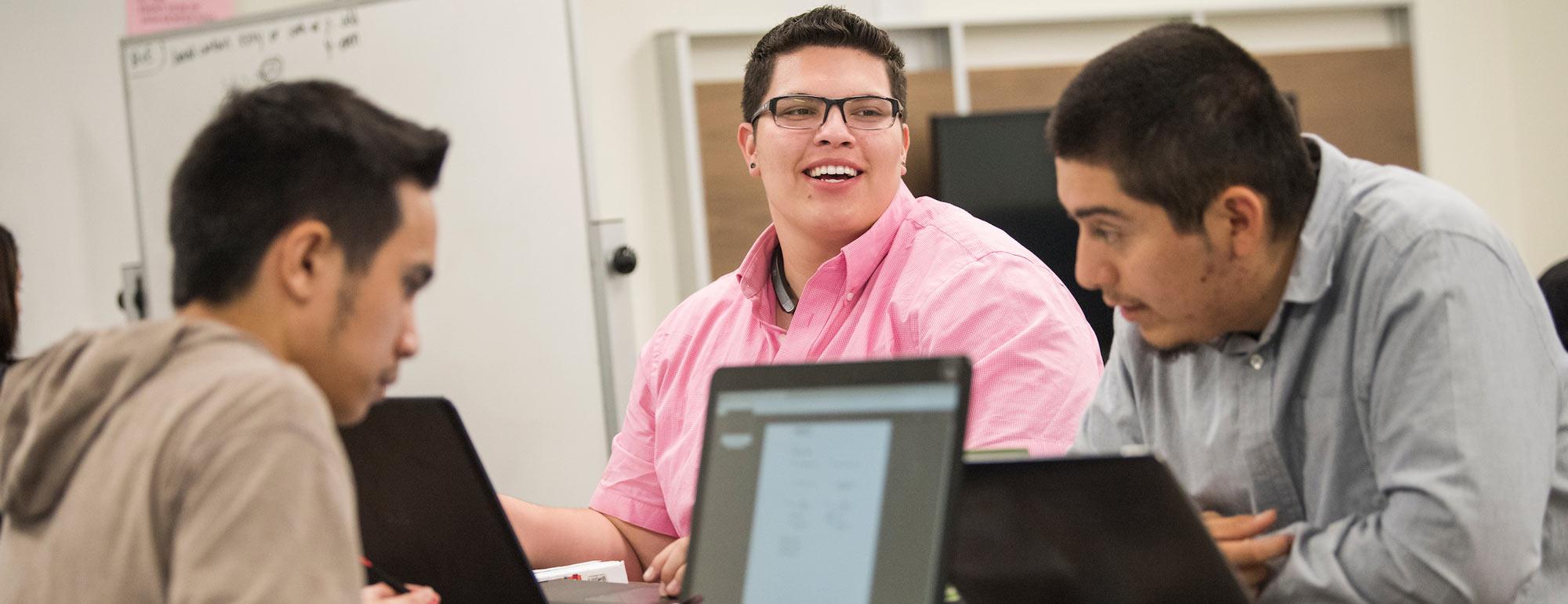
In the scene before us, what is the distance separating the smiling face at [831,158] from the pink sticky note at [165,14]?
2180 millimetres

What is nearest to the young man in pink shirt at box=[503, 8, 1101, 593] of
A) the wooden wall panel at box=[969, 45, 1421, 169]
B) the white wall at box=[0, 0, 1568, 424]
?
the white wall at box=[0, 0, 1568, 424]

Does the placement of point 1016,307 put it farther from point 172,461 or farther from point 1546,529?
point 172,461

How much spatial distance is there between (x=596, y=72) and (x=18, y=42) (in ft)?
4.80

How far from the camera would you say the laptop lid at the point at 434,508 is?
129cm

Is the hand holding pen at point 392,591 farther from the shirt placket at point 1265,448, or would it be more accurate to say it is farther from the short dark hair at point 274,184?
the shirt placket at point 1265,448

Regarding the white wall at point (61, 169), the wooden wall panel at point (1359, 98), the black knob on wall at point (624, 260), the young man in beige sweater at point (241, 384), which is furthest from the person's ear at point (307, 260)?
the wooden wall panel at point (1359, 98)

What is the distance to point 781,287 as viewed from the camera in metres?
2.04

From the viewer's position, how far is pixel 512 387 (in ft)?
10.6

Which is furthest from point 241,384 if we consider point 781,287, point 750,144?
point 750,144

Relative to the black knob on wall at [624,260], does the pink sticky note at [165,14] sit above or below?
above

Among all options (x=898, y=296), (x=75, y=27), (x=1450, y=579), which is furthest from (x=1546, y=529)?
(x=75, y=27)

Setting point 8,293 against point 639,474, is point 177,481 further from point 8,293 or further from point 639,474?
point 8,293

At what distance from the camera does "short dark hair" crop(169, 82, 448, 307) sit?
2.98 ft

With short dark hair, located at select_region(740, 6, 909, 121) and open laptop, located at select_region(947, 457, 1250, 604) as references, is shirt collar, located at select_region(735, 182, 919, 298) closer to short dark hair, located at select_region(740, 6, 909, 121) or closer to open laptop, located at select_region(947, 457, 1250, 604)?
short dark hair, located at select_region(740, 6, 909, 121)
